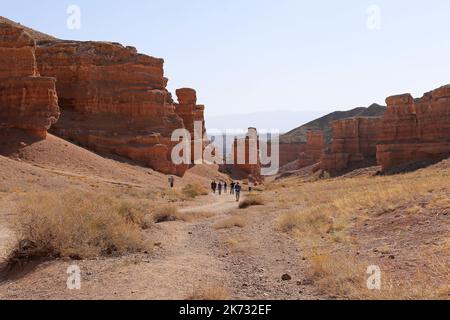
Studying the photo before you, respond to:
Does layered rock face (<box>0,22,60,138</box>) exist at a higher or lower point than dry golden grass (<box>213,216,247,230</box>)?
higher

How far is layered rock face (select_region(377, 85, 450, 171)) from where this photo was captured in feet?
157

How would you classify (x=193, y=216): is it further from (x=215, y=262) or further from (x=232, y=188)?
(x=232, y=188)

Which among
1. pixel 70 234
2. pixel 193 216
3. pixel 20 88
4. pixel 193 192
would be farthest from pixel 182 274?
pixel 20 88

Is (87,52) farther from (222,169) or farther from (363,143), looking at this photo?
(363,143)

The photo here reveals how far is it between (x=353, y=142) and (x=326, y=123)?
3031 inches

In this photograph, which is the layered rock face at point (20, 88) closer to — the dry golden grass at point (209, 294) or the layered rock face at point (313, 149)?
the dry golden grass at point (209, 294)

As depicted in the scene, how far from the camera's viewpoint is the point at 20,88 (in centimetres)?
3825

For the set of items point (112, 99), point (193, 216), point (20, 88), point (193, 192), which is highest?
point (112, 99)

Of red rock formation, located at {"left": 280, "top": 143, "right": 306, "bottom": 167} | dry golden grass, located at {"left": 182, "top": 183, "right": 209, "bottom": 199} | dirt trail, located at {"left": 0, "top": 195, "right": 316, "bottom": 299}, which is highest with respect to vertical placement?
red rock formation, located at {"left": 280, "top": 143, "right": 306, "bottom": 167}

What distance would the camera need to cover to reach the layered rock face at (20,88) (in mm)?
38094

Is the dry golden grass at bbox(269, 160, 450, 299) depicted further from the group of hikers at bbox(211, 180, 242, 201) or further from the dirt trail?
the group of hikers at bbox(211, 180, 242, 201)

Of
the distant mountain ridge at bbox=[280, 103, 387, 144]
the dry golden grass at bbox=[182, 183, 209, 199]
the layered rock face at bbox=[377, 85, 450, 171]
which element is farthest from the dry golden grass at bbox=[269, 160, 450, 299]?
the distant mountain ridge at bbox=[280, 103, 387, 144]

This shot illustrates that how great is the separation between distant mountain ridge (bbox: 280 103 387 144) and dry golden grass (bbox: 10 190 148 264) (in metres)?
113
